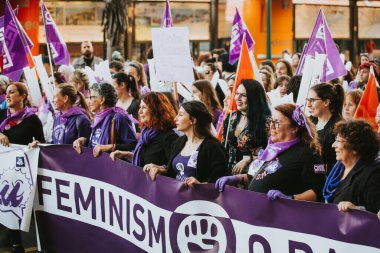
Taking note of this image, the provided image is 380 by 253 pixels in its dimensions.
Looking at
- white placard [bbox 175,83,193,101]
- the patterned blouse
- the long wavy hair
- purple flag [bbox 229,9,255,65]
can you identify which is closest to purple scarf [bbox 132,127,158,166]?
the patterned blouse

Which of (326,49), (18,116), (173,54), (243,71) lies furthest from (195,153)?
(326,49)

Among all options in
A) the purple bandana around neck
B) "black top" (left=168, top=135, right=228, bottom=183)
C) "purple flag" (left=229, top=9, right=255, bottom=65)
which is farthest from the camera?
"purple flag" (left=229, top=9, right=255, bottom=65)

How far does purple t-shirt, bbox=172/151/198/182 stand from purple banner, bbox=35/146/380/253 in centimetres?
18

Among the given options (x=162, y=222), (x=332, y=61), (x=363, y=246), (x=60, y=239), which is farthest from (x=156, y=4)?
(x=363, y=246)

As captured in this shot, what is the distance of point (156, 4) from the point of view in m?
22.2

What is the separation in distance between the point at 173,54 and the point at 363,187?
3.34 metres

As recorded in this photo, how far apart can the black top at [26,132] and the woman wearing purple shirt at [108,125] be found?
2.87 feet

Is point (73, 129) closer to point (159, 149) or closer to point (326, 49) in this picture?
point (159, 149)

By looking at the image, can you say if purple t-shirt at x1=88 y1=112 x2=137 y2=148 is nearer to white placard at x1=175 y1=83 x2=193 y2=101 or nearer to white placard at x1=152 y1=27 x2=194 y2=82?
white placard at x1=152 y1=27 x2=194 y2=82

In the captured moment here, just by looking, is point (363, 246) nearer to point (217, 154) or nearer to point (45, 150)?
point (217, 154)

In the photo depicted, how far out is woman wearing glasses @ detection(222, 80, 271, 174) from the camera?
678 centimetres

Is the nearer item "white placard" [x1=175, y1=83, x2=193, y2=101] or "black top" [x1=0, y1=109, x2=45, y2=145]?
"black top" [x1=0, y1=109, x2=45, y2=145]

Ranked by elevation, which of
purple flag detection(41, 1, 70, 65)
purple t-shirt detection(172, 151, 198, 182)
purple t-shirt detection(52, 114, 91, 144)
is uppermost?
purple flag detection(41, 1, 70, 65)

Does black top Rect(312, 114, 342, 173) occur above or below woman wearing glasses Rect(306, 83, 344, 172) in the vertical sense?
below
